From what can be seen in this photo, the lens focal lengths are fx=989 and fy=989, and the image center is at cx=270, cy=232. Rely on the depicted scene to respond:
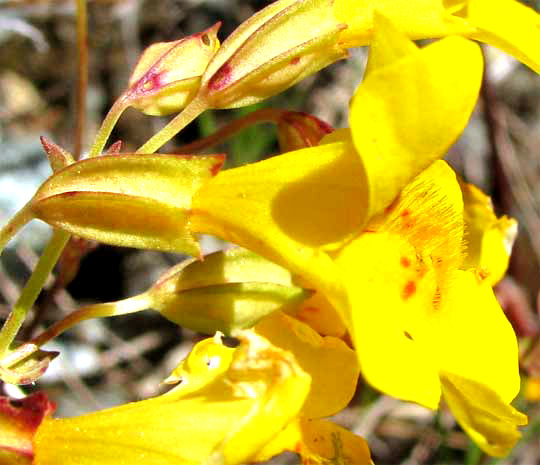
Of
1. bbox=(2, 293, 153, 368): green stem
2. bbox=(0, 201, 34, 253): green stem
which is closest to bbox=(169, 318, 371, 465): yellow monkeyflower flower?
bbox=(2, 293, 153, 368): green stem

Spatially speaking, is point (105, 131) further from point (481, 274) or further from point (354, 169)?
→ point (481, 274)

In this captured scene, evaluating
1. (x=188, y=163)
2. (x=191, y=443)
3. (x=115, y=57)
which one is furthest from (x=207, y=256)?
(x=115, y=57)

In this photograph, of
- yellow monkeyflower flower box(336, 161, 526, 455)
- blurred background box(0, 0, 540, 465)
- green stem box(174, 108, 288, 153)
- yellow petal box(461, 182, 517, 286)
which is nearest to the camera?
yellow monkeyflower flower box(336, 161, 526, 455)

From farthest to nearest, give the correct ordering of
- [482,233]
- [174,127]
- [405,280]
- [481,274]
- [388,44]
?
1. [482,233]
2. [481,274]
3. [174,127]
4. [405,280]
5. [388,44]

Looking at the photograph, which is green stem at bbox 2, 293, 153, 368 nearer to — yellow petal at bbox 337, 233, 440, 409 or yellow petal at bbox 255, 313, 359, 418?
yellow petal at bbox 255, 313, 359, 418

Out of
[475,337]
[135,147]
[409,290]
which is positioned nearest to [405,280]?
[409,290]

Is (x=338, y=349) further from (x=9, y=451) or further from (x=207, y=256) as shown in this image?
(x=9, y=451)
